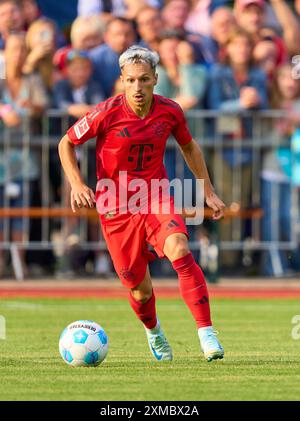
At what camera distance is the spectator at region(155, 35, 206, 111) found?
55.6 feet

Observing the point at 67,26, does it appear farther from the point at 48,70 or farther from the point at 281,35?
the point at 281,35

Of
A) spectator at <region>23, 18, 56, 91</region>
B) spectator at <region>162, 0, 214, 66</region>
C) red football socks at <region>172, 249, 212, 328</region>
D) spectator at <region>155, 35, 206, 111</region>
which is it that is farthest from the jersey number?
spectator at <region>162, 0, 214, 66</region>

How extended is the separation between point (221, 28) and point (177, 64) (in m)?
0.97

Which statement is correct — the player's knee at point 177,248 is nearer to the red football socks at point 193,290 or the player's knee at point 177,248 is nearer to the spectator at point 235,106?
the red football socks at point 193,290

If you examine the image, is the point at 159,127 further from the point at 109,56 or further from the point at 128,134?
the point at 109,56

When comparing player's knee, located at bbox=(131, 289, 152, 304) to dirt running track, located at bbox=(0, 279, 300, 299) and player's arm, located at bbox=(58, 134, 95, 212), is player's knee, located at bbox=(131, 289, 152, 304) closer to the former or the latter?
player's arm, located at bbox=(58, 134, 95, 212)

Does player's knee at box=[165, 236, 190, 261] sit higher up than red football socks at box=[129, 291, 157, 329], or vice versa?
player's knee at box=[165, 236, 190, 261]

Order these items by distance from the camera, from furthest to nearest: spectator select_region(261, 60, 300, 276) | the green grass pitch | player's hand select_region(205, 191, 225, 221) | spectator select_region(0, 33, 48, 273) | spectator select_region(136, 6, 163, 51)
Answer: spectator select_region(261, 60, 300, 276)
spectator select_region(136, 6, 163, 51)
spectator select_region(0, 33, 48, 273)
player's hand select_region(205, 191, 225, 221)
the green grass pitch

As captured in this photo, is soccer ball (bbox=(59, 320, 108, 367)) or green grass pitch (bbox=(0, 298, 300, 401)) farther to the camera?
soccer ball (bbox=(59, 320, 108, 367))

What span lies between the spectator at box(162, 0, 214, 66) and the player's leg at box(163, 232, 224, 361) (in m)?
8.99

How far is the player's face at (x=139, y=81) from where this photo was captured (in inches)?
343

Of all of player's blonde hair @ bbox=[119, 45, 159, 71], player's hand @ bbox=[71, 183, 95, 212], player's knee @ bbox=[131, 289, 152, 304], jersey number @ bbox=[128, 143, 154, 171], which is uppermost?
player's blonde hair @ bbox=[119, 45, 159, 71]

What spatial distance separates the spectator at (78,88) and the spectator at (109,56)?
0.11 meters

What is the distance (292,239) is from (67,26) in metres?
4.78
